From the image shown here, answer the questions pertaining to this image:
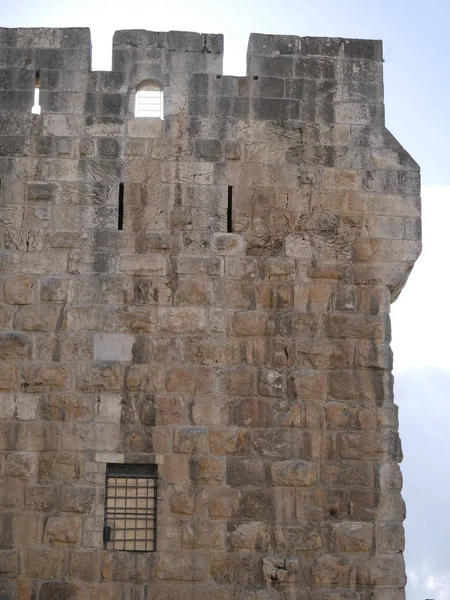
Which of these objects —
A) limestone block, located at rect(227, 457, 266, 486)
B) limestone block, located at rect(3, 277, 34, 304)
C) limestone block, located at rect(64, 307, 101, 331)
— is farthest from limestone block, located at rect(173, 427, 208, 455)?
limestone block, located at rect(3, 277, 34, 304)

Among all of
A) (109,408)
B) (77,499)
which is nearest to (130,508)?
(77,499)

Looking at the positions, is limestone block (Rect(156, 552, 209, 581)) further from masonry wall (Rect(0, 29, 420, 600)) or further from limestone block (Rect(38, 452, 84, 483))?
limestone block (Rect(38, 452, 84, 483))

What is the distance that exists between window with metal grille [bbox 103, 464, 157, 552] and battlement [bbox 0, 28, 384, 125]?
3342 millimetres

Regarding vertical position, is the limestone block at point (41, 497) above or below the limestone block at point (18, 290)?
below

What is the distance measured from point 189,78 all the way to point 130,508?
4045mm

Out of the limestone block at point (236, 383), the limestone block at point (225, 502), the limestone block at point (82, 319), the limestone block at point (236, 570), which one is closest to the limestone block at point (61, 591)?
the limestone block at point (236, 570)

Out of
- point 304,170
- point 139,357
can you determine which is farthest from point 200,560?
point 304,170

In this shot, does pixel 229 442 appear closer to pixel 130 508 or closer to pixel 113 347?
pixel 130 508

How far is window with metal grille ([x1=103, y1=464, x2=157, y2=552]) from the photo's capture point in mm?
8781

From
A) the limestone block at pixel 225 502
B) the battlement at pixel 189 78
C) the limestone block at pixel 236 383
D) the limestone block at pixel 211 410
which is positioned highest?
the battlement at pixel 189 78

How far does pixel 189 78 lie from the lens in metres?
9.75

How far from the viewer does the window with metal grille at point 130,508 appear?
346 inches

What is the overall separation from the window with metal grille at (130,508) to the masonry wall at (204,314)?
100 millimetres

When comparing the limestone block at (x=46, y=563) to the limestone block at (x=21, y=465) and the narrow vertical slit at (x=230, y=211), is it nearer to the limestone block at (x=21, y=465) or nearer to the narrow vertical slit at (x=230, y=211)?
the limestone block at (x=21, y=465)
